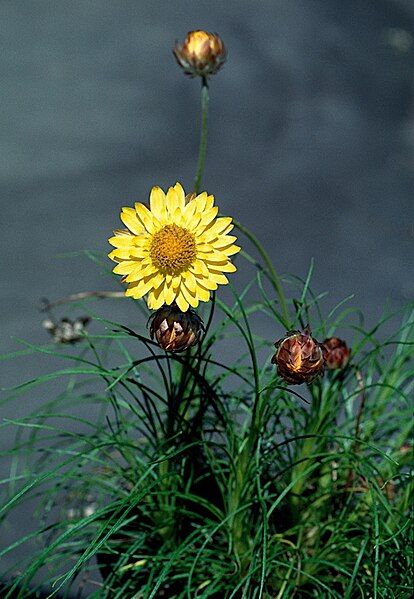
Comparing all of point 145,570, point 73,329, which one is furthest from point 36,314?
point 145,570

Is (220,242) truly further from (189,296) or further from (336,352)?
(336,352)

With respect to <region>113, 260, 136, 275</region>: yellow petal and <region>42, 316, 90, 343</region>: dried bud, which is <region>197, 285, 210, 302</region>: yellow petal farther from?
<region>42, 316, 90, 343</region>: dried bud

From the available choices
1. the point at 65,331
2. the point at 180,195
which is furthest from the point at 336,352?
the point at 65,331

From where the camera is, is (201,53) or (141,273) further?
(201,53)

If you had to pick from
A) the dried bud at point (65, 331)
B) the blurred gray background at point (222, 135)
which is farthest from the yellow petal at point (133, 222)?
the blurred gray background at point (222, 135)

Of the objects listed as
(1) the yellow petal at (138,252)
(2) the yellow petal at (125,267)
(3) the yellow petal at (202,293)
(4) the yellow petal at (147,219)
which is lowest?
(3) the yellow petal at (202,293)

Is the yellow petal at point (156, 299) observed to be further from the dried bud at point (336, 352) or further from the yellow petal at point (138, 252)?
the dried bud at point (336, 352)
